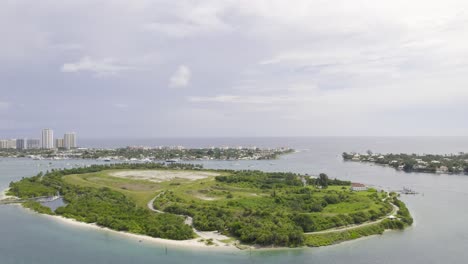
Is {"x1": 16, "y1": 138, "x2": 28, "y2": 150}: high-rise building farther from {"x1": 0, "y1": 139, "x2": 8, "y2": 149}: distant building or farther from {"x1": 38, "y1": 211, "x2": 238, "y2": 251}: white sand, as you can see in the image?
{"x1": 38, "y1": 211, "x2": 238, "y2": 251}: white sand

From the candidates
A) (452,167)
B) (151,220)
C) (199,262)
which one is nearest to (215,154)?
(452,167)

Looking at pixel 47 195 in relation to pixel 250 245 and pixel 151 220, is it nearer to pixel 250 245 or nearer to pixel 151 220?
pixel 151 220

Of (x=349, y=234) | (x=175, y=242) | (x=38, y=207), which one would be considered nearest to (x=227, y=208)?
(x=175, y=242)

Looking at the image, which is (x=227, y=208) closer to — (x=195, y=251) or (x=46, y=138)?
(x=195, y=251)

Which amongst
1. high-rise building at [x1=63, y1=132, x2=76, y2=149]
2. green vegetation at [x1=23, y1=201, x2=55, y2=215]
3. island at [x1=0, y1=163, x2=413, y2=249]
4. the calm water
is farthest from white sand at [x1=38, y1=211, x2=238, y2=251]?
high-rise building at [x1=63, y1=132, x2=76, y2=149]

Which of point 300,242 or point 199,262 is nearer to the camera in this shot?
point 199,262

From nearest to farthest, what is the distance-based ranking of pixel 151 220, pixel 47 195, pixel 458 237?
pixel 458 237 → pixel 151 220 → pixel 47 195

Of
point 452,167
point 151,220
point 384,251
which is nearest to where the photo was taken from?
point 384,251

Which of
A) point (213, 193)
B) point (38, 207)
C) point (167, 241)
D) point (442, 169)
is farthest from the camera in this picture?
point (442, 169)
